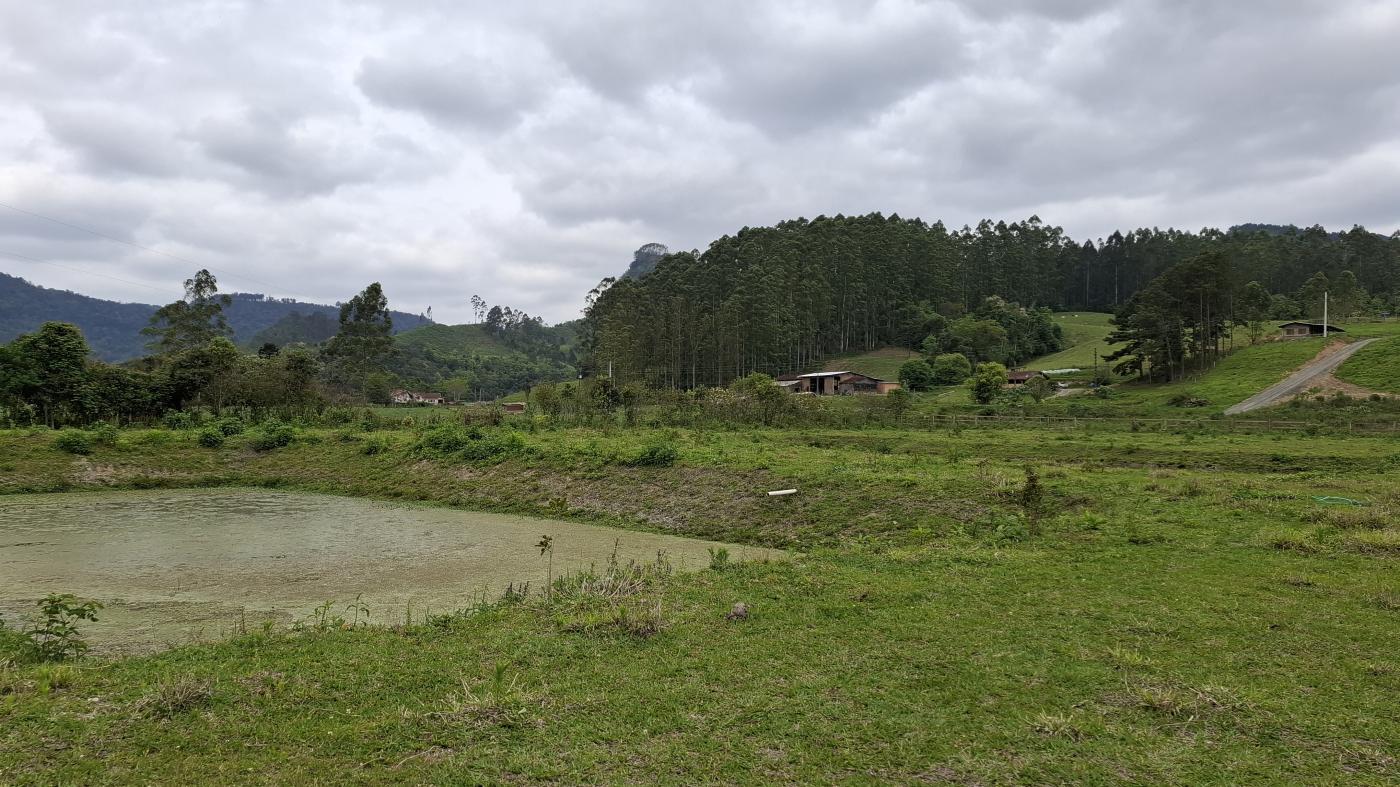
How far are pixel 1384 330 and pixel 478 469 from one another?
8470 cm

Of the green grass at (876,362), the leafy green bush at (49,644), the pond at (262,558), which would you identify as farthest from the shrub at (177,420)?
the green grass at (876,362)

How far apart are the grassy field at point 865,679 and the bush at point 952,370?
57.9 meters

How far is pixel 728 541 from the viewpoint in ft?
54.1

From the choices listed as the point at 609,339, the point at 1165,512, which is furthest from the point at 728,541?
the point at 609,339

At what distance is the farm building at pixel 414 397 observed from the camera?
97275 millimetres

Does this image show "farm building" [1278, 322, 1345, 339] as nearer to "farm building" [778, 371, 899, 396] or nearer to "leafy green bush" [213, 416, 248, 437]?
"farm building" [778, 371, 899, 396]

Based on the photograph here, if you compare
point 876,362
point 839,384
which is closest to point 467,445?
point 839,384

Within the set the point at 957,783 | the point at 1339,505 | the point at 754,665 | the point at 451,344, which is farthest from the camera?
the point at 451,344

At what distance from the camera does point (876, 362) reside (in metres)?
88.1

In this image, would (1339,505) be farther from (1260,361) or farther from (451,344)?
(451,344)

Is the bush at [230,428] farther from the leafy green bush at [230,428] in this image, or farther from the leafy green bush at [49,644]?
the leafy green bush at [49,644]

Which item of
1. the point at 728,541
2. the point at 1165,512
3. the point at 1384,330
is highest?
the point at 1384,330

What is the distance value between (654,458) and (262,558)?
442 inches

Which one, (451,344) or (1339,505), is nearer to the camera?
(1339,505)
